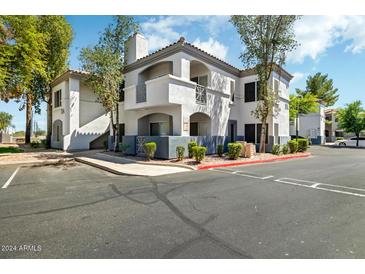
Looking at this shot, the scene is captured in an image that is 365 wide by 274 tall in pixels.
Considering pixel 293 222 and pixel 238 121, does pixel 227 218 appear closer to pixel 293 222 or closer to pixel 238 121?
pixel 293 222

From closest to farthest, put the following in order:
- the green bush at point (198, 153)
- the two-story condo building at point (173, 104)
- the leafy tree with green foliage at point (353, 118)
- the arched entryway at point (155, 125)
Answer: the green bush at point (198, 153) → the two-story condo building at point (173, 104) → the arched entryway at point (155, 125) → the leafy tree with green foliage at point (353, 118)

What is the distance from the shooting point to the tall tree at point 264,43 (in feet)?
49.1

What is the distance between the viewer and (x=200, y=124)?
16406 mm

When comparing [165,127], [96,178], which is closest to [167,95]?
[165,127]

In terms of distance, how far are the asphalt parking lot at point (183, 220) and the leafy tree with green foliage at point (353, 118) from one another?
103ft

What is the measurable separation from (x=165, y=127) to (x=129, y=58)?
7045mm

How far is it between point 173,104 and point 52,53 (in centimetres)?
1767

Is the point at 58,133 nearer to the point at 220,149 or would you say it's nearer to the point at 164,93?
the point at 164,93

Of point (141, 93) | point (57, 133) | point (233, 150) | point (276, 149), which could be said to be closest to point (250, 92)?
point (276, 149)

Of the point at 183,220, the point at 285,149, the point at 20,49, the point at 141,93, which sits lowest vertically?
the point at 183,220

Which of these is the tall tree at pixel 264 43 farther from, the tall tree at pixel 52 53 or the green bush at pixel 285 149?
the tall tree at pixel 52 53

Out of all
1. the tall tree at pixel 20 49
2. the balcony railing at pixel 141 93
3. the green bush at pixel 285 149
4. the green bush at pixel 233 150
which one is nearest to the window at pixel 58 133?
the tall tree at pixel 20 49

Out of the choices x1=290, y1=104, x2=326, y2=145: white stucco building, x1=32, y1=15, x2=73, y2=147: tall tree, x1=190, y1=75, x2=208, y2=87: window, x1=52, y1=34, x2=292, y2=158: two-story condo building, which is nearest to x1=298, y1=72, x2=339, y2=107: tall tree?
x1=290, y1=104, x2=326, y2=145: white stucco building

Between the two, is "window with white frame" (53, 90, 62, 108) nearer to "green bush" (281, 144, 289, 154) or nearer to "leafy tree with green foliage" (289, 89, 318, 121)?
"green bush" (281, 144, 289, 154)
